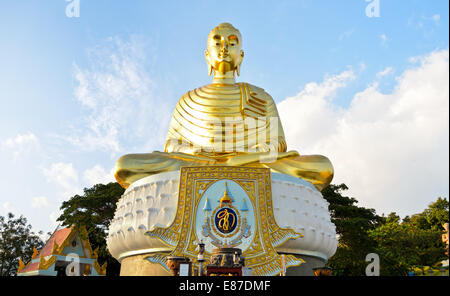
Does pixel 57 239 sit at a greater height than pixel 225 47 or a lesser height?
lesser

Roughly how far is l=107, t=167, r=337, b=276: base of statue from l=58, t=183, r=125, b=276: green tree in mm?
5507

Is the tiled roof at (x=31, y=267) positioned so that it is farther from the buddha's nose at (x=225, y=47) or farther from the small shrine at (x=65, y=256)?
the buddha's nose at (x=225, y=47)

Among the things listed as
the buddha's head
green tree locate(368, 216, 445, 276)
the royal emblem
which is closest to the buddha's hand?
the royal emblem

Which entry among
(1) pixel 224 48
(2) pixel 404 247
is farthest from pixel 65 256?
(2) pixel 404 247

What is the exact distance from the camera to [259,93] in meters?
10.9

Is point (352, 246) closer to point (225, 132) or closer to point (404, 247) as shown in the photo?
point (404, 247)

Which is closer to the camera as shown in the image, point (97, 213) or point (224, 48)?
point (224, 48)

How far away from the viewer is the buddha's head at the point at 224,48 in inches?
453

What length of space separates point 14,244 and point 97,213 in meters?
3.13

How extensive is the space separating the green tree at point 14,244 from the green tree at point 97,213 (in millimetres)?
1656

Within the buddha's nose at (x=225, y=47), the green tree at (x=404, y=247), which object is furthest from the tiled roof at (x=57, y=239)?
the green tree at (x=404, y=247)

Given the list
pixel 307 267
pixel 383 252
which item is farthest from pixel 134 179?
pixel 383 252

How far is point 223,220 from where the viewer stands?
7.55 meters

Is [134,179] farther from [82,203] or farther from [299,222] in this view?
[82,203]
